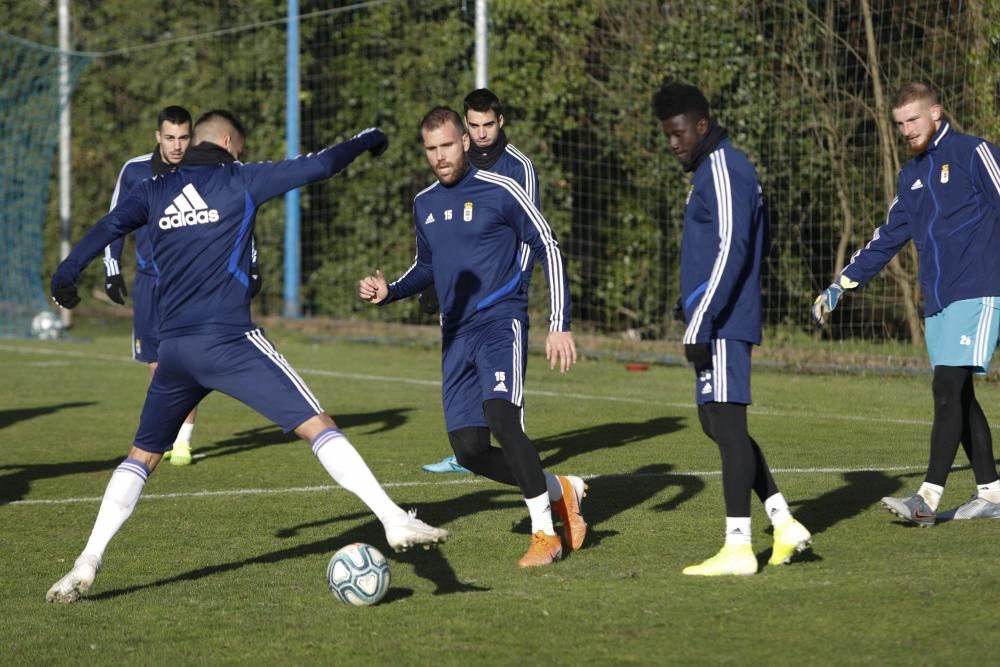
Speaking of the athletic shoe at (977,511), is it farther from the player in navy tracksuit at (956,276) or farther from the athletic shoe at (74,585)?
the athletic shoe at (74,585)

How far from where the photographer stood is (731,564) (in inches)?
240

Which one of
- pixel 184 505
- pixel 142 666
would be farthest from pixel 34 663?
pixel 184 505

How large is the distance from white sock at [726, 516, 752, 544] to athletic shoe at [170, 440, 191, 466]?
4920 mm

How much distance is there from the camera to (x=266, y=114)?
22.0 m

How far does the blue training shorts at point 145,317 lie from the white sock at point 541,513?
4.34m

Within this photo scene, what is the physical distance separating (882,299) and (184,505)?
9318 millimetres

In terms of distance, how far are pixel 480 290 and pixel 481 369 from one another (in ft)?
1.32

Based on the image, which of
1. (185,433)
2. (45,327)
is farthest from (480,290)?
(45,327)

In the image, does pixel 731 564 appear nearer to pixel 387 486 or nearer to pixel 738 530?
pixel 738 530

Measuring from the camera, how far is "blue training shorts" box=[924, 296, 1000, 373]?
733 cm

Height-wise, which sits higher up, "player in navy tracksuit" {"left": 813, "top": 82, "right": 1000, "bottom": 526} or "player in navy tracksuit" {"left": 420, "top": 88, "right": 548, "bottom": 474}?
"player in navy tracksuit" {"left": 420, "top": 88, "right": 548, "bottom": 474}

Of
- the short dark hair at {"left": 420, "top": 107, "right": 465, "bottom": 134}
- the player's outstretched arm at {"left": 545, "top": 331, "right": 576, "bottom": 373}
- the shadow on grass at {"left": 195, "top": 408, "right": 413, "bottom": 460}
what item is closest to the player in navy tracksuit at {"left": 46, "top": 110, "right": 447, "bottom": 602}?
the short dark hair at {"left": 420, "top": 107, "right": 465, "bottom": 134}

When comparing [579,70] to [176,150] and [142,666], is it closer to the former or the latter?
[176,150]

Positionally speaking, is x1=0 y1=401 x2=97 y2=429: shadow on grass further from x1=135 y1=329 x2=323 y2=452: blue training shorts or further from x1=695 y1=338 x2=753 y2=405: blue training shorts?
x1=695 y1=338 x2=753 y2=405: blue training shorts
